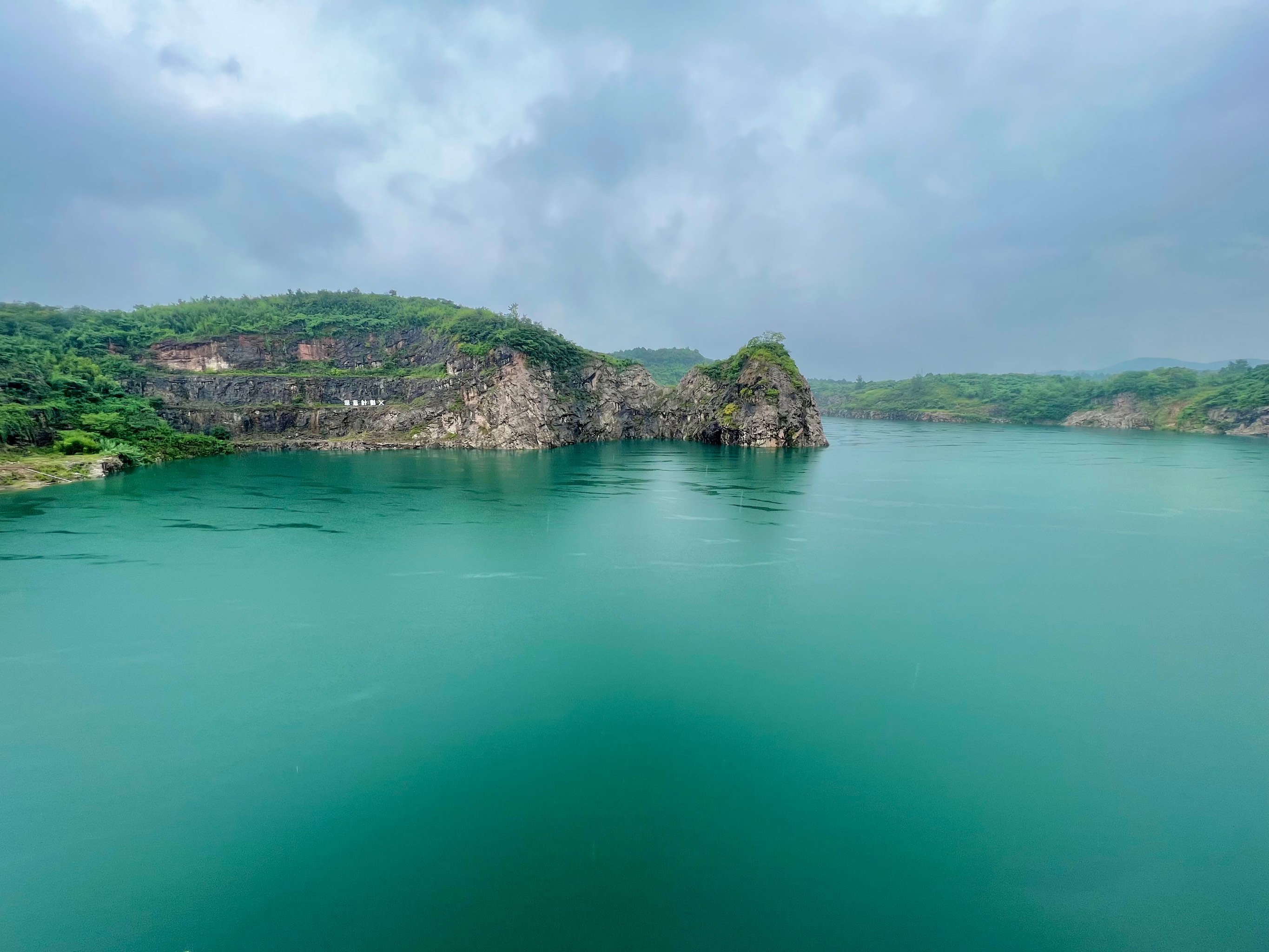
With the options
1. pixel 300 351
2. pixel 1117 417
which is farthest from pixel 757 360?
pixel 1117 417

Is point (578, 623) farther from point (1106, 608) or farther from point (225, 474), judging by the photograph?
point (225, 474)

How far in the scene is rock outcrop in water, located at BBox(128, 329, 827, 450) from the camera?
6341cm

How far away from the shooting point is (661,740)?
35.8ft

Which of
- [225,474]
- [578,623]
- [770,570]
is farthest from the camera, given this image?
[225,474]

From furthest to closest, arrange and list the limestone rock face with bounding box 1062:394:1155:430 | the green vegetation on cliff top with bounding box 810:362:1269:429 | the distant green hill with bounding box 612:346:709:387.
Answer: the distant green hill with bounding box 612:346:709:387
the limestone rock face with bounding box 1062:394:1155:430
the green vegetation on cliff top with bounding box 810:362:1269:429

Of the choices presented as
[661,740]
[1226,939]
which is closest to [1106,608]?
[1226,939]

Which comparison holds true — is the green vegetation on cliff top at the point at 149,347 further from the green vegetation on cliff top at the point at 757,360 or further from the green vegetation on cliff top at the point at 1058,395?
the green vegetation on cliff top at the point at 1058,395

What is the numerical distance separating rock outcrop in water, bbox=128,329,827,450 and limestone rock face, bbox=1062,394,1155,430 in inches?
2910

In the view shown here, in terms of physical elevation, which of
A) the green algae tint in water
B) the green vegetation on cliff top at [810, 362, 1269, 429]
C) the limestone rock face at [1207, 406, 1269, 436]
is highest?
the green vegetation on cliff top at [810, 362, 1269, 429]

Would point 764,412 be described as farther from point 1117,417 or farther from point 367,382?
point 1117,417

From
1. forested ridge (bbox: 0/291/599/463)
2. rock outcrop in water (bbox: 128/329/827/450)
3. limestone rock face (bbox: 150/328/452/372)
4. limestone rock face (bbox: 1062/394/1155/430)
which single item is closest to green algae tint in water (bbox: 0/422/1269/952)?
forested ridge (bbox: 0/291/599/463)

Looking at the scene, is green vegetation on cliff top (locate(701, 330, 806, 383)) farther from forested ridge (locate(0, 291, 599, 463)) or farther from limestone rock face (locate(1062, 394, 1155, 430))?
limestone rock face (locate(1062, 394, 1155, 430))

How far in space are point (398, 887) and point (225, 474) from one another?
45.3 m

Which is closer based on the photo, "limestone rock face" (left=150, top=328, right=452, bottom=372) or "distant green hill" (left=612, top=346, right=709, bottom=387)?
"limestone rock face" (left=150, top=328, right=452, bottom=372)
